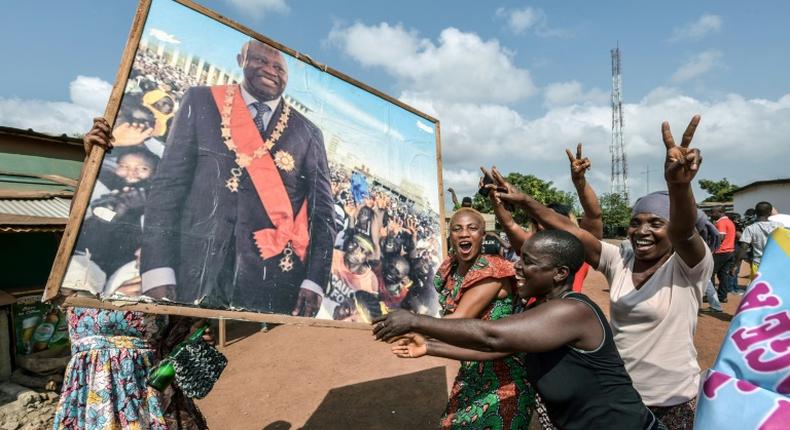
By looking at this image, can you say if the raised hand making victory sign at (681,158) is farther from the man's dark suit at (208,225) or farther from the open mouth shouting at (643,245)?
the man's dark suit at (208,225)

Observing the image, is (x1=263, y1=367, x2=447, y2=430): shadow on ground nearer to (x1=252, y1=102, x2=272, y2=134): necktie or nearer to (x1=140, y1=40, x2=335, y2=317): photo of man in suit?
(x1=140, y1=40, x2=335, y2=317): photo of man in suit

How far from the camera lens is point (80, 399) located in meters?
2.37

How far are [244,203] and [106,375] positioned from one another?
52.0 inches

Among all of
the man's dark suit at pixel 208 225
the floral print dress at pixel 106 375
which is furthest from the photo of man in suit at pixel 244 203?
the floral print dress at pixel 106 375

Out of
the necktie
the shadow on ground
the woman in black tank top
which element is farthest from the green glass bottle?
the shadow on ground

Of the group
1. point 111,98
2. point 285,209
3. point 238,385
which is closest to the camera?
point 111,98

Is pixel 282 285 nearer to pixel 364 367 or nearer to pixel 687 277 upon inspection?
pixel 687 277

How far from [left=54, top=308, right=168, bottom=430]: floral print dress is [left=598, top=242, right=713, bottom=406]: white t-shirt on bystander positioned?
2.74 m

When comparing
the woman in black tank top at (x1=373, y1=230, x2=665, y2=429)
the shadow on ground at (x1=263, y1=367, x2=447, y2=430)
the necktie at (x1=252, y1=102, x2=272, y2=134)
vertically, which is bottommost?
the shadow on ground at (x1=263, y1=367, x2=447, y2=430)

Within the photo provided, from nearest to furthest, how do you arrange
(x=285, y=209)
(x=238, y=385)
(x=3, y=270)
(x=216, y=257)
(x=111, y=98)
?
(x=111, y=98) → (x=216, y=257) → (x=285, y=209) → (x=238, y=385) → (x=3, y=270)

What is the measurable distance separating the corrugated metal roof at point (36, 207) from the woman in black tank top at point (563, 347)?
5.89 metres

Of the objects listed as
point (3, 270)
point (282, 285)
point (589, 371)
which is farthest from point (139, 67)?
point (3, 270)

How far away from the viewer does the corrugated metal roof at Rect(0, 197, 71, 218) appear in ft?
17.4

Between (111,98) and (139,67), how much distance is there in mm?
205
